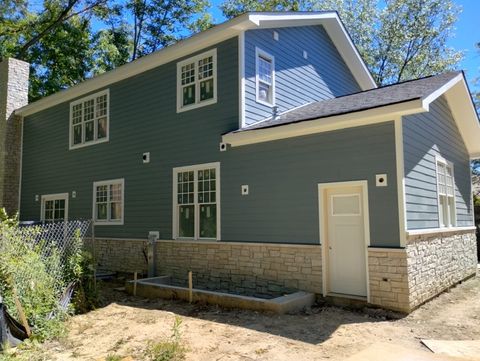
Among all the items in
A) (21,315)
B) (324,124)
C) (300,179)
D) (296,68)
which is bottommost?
(21,315)

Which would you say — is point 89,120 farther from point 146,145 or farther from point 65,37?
point 65,37

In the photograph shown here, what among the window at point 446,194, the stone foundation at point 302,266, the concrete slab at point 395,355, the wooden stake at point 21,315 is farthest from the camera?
the window at point 446,194

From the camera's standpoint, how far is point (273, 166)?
9.12 m

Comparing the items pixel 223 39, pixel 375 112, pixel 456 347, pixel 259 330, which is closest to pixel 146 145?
pixel 223 39

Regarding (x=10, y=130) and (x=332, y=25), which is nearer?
(x=332, y=25)

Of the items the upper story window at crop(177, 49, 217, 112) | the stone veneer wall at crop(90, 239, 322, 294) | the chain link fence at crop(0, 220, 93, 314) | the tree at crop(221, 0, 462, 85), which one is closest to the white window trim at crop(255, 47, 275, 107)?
the upper story window at crop(177, 49, 217, 112)

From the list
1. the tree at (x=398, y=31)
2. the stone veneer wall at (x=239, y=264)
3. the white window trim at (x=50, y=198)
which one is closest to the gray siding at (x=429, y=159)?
the stone veneer wall at (x=239, y=264)

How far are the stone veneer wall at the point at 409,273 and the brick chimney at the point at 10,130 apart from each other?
48.4 feet

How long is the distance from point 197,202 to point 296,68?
15.9 ft

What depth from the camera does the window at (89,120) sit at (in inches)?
542

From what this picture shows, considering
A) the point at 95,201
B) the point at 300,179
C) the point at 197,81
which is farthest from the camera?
the point at 95,201

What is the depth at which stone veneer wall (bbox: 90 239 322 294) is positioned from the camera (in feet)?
27.8

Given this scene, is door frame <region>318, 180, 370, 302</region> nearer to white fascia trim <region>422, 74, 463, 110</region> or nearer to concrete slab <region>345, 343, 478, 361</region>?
white fascia trim <region>422, 74, 463, 110</region>

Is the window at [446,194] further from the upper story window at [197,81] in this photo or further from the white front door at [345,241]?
the upper story window at [197,81]
